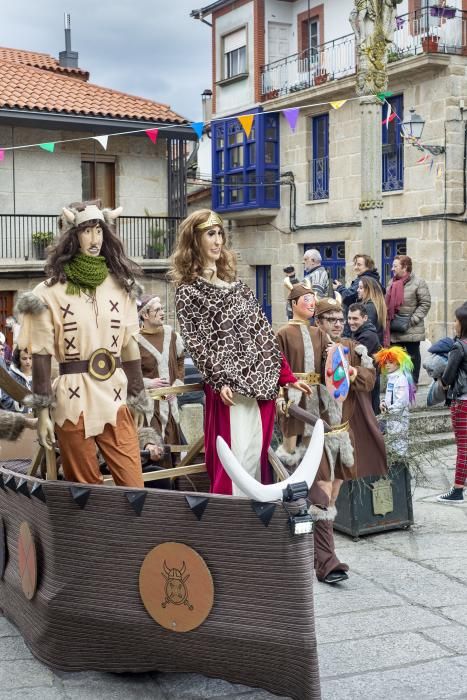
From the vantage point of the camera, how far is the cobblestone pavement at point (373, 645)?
4281 millimetres

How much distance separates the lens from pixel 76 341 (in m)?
4.62

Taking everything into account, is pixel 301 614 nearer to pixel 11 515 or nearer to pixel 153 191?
pixel 11 515

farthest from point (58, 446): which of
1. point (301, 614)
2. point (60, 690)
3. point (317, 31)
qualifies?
point (317, 31)

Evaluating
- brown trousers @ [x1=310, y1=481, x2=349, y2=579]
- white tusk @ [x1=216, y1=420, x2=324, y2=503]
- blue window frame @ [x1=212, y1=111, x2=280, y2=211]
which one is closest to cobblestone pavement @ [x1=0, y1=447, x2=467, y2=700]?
brown trousers @ [x1=310, y1=481, x2=349, y2=579]

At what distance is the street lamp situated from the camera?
18297 millimetres

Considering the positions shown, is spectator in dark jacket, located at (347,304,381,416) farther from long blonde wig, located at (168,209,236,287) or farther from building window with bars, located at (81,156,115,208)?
building window with bars, located at (81,156,115,208)

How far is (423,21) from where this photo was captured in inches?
781

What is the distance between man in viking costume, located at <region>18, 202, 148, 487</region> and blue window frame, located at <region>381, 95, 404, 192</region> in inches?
655

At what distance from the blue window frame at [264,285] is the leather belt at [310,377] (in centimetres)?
2036

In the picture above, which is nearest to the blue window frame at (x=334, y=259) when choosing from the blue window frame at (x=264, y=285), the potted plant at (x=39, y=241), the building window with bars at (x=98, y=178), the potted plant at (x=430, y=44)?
the blue window frame at (x=264, y=285)

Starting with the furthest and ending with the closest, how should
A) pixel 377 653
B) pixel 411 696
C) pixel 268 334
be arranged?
pixel 268 334
pixel 377 653
pixel 411 696

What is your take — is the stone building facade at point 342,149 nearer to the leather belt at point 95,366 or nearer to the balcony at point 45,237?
the balcony at point 45,237

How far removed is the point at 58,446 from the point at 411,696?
1997mm

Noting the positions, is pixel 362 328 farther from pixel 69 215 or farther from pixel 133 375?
pixel 69 215
